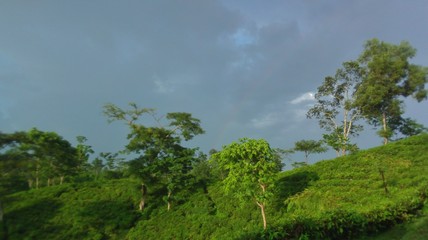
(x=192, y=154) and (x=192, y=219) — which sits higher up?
(x=192, y=154)

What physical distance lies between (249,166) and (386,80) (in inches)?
999

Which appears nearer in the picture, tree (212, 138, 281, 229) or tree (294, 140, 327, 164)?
tree (212, 138, 281, 229)

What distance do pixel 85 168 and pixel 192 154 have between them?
18.7 m

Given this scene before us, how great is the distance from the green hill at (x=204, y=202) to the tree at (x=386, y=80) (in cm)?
931

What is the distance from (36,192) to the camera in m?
33.2

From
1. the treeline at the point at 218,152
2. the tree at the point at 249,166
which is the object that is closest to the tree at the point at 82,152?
the treeline at the point at 218,152

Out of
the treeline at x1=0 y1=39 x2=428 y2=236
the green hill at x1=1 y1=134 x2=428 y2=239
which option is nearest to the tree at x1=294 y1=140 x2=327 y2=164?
the treeline at x1=0 y1=39 x2=428 y2=236

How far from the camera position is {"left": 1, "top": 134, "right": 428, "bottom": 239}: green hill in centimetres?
2233

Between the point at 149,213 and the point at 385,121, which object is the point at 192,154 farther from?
the point at 385,121

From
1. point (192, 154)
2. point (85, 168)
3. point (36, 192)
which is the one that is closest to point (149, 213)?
point (192, 154)

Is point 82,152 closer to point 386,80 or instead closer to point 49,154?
point 49,154

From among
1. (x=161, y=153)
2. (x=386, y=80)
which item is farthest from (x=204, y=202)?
(x=386, y=80)

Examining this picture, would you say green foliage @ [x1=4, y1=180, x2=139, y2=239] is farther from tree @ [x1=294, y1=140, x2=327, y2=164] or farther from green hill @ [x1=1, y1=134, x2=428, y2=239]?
tree @ [x1=294, y1=140, x2=327, y2=164]

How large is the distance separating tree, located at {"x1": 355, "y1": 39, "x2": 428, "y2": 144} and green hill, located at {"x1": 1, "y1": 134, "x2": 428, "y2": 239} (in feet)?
30.6
